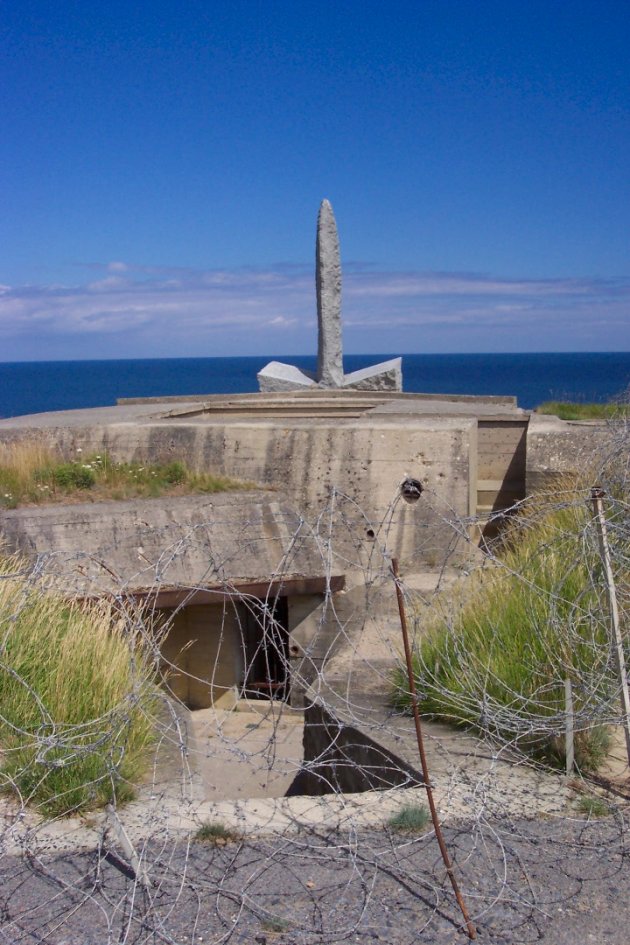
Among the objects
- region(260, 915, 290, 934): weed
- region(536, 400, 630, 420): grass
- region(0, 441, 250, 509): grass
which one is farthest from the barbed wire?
region(536, 400, 630, 420): grass

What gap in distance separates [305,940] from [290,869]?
0.46 metres

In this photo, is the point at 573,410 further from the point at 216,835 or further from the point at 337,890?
the point at 337,890

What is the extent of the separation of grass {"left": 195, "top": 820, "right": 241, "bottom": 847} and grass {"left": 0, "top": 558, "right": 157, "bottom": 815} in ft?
1.41

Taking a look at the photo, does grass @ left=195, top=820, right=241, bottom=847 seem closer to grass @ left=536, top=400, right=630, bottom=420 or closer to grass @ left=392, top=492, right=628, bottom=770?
grass @ left=392, top=492, right=628, bottom=770

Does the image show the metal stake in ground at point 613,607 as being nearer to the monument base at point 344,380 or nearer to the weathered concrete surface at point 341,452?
the weathered concrete surface at point 341,452

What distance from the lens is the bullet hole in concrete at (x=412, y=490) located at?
1106 cm

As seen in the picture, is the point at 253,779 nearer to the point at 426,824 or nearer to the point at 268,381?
the point at 426,824

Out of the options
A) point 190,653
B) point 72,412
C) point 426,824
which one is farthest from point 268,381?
point 426,824

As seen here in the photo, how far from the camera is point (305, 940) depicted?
348 cm

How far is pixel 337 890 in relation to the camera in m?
3.78

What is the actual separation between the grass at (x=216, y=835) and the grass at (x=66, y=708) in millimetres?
430

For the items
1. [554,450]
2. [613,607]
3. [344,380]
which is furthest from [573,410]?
[613,607]

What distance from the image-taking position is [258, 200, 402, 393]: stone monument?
18.7 m

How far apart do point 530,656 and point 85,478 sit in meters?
7.05
